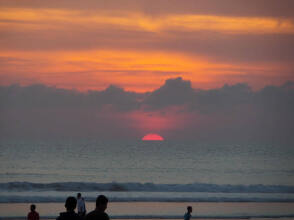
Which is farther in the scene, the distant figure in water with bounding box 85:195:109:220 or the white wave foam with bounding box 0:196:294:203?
the white wave foam with bounding box 0:196:294:203

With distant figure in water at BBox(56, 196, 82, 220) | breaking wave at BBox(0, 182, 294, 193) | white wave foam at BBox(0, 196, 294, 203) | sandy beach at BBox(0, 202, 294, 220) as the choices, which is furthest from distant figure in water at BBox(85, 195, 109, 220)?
breaking wave at BBox(0, 182, 294, 193)

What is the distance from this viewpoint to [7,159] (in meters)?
70.2

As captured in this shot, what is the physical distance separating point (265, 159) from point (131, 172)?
2558 cm

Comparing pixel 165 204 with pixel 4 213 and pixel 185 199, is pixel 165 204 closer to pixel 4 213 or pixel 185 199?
pixel 185 199

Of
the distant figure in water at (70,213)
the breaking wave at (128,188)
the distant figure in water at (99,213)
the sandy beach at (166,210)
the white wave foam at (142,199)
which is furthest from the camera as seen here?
the breaking wave at (128,188)

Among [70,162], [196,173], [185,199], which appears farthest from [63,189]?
[70,162]

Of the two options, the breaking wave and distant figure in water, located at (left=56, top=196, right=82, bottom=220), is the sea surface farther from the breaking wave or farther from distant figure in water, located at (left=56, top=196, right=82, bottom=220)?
distant figure in water, located at (left=56, top=196, right=82, bottom=220)

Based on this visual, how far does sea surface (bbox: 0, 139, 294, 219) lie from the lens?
25.3m

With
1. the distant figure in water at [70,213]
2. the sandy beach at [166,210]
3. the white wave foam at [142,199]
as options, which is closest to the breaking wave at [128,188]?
the white wave foam at [142,199]

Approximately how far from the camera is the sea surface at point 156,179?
25281 millimetres

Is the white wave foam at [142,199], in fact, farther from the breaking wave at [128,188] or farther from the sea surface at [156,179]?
the breaking wave at [128,188]

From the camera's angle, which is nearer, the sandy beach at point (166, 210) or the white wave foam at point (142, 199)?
the sandy beach at point (166, 210)

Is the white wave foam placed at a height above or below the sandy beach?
above

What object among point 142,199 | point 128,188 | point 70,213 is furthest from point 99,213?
point 128,188
